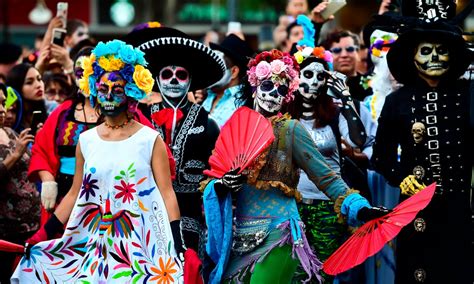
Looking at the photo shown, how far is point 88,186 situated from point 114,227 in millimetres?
331

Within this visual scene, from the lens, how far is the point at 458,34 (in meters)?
10.3

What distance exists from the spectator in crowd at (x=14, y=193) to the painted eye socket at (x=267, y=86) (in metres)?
2.71

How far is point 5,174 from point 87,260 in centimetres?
244

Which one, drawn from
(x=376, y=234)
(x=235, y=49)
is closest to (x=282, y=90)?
(x=376, y=234)

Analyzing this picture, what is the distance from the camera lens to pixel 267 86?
932 centimetres

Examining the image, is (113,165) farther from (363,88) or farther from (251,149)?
(363,88)

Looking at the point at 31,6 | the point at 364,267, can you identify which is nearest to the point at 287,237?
the point at 364,267

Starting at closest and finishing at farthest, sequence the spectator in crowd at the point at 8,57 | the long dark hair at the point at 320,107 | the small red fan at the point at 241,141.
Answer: the small red fan at the point at 241,141 < the long dark hair at the point at 320,107 < the spectator in crowd at the point at 8,57

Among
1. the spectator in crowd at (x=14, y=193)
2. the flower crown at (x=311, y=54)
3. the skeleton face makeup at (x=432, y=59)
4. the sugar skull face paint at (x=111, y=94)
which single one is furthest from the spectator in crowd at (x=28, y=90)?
the skeleton face makeup at (x=432, y=59)

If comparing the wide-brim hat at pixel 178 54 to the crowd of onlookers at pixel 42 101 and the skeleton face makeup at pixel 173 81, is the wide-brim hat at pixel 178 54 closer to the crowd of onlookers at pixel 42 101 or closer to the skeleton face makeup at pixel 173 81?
the skeleton face makeup at pixel 173 81

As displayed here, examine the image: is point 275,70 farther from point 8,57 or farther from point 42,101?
point 8,57

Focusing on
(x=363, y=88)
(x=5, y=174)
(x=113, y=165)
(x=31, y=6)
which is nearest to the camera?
(x=113, y=165)

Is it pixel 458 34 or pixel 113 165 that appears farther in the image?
pixel 458 34

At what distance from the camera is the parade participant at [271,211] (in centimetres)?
901
